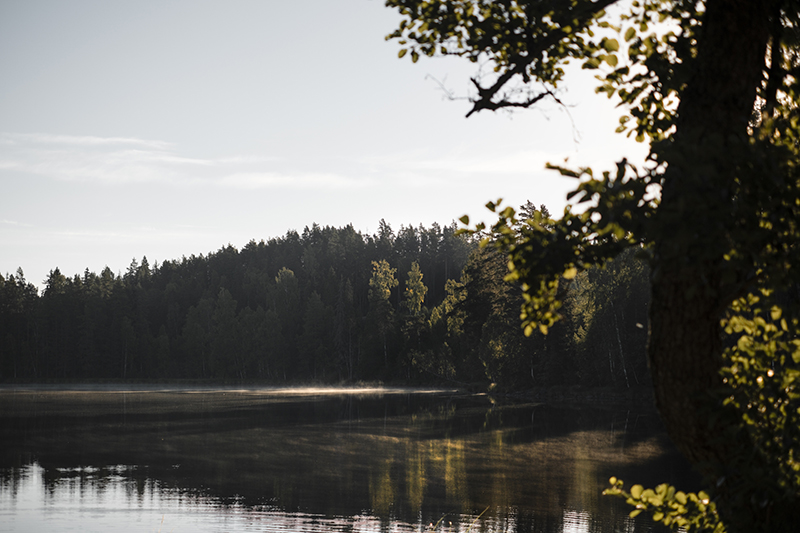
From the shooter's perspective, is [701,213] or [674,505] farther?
[674,505]

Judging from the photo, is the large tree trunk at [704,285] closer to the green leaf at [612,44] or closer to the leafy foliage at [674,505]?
the leafy foliage at [674,505]

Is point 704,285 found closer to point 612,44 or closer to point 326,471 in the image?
point 612,44

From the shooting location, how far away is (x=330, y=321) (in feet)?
328

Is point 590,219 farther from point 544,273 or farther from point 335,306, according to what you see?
point 335,306

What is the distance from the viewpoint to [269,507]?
1694 centimetres

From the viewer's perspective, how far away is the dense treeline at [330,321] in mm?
58469

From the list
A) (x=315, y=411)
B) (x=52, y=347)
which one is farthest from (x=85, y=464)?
(x=52, y=347)

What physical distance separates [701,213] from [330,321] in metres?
98.1

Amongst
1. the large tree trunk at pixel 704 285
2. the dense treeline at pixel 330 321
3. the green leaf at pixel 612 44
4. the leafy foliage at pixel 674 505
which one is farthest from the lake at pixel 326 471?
the dense treeline at pixel 330 321

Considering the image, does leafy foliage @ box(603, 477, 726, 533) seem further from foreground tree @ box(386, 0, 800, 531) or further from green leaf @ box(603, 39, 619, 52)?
green leaf @ box(603, 39, 619, 52)

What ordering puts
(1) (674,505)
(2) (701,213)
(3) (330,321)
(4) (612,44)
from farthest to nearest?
(3) (330,321) → (1) (674,505) → (4) (612,44) → (2) (701,213)

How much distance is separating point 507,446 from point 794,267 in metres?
25.7

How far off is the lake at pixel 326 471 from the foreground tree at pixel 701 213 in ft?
30.5

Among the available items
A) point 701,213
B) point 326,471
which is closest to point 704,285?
point 701,213
